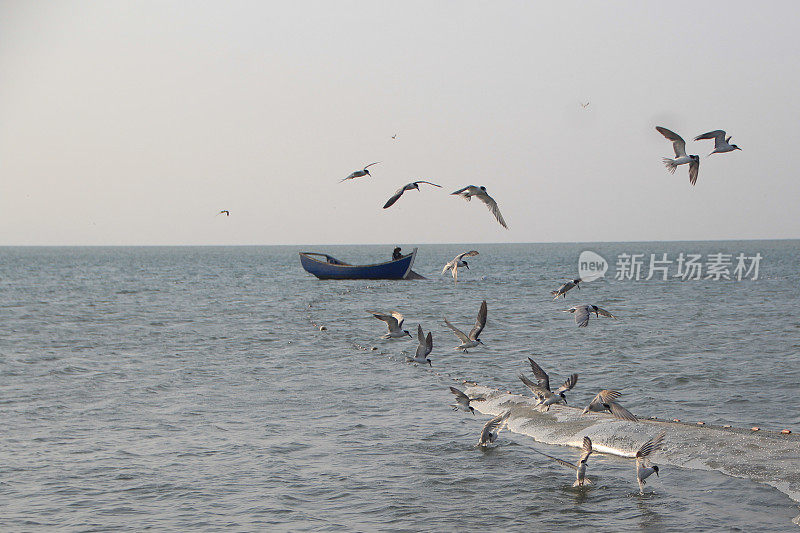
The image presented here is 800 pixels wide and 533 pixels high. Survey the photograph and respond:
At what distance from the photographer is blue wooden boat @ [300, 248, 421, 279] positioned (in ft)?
217

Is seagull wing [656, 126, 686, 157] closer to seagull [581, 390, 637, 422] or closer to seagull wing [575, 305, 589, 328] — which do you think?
seagull wing [575, 305, 589, 328]

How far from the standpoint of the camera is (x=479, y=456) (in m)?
13.4

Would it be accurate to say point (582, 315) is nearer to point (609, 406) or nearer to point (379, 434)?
point (609, 406)

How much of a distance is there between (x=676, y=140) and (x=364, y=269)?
52.3 metres

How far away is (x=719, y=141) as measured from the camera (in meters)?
15.2

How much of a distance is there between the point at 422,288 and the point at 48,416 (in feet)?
186

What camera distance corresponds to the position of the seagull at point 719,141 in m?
15.0

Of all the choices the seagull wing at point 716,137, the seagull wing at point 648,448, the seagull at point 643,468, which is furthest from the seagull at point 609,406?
the seagull wing at point 716,137

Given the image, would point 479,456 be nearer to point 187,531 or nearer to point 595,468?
point 595,468

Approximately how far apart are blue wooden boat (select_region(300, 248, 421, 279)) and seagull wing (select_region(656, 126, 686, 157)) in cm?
5034

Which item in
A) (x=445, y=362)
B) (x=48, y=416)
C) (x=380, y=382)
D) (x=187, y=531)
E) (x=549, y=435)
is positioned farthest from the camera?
(x=445, y=362)

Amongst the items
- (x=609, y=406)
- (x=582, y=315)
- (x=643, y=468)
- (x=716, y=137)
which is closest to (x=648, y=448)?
(x=643, y=468)

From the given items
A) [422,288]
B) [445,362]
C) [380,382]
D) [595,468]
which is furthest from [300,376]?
[422,288]

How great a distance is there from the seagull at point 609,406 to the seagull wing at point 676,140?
4.48 meters
